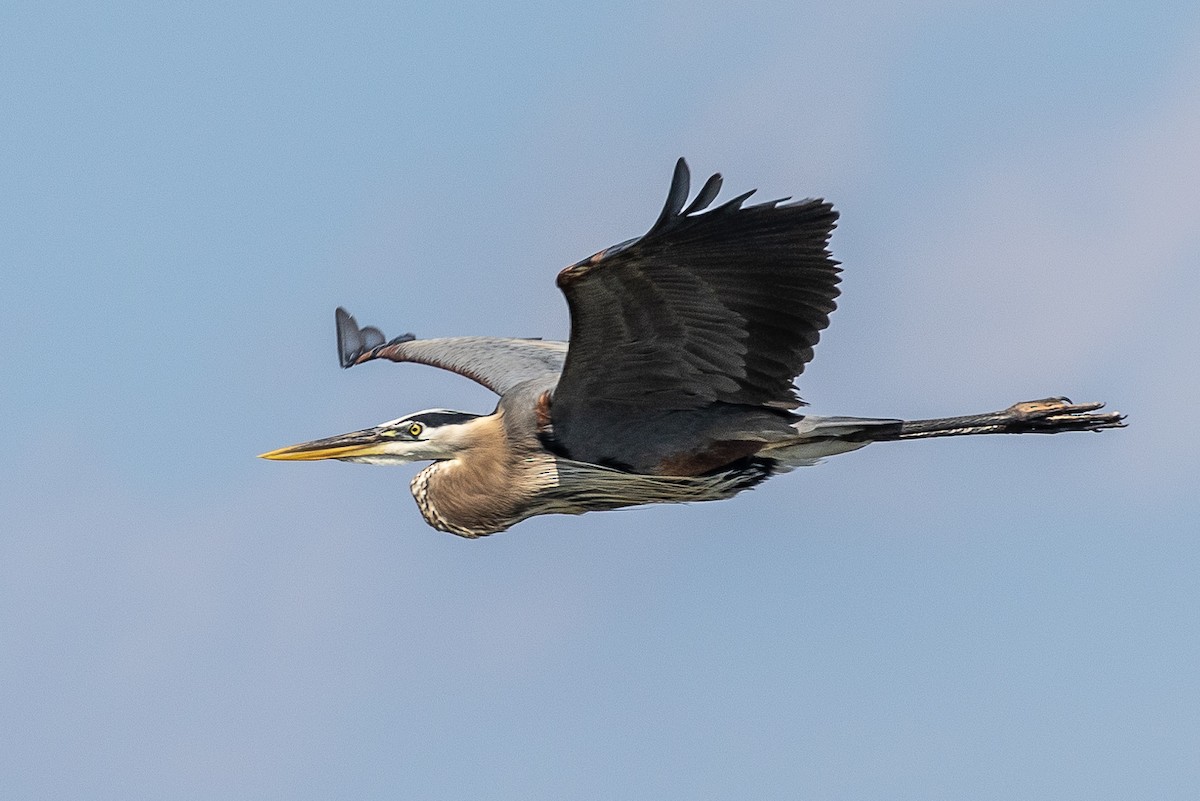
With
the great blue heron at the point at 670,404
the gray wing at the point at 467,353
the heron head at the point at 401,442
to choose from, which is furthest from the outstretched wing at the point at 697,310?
the gray wing at the point at 467,353

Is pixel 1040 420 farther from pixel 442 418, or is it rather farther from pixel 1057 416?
pixel 442 418

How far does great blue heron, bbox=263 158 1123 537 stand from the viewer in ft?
30.6

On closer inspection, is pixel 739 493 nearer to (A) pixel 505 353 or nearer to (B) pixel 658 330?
(B) pixel 658 330

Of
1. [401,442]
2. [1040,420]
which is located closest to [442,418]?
[401,442]

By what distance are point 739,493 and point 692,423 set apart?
922mm

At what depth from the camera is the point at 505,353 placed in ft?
44.8

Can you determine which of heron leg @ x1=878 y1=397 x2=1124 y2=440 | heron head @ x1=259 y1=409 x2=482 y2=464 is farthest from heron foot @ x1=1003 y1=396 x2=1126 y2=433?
heron head @ x1=259 y1=409 x2=482 y2=464

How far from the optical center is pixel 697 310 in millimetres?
9695

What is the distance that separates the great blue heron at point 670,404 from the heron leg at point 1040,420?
0.4 inches

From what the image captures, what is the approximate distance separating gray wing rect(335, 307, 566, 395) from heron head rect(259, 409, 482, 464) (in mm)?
1266

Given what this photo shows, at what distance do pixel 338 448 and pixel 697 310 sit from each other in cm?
297

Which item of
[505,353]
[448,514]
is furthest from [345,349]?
[448,514]

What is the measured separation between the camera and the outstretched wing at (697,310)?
9.12 m

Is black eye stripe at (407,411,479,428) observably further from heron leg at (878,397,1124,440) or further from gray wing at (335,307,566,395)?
heron leg at (878,397,1124,440)
